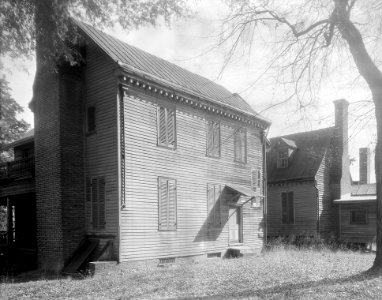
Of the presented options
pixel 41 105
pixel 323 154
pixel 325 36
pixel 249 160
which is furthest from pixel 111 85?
pixel 323 154

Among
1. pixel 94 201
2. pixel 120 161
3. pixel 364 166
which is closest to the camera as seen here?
pixel 120 161

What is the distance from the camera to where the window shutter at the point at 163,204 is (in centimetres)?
1634

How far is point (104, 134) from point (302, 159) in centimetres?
1855

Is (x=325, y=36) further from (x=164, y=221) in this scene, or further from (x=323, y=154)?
(x=323, y=154)

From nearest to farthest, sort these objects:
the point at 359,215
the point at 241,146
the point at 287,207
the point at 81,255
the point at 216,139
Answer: the point at 81,255 → the point at 216,139 → the point at 241,146 → the point at 359,215 → the point at 287,207

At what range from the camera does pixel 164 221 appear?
16.5 meters

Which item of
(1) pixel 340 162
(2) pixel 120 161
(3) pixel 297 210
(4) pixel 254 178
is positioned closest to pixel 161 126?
(2) pixel 120 161

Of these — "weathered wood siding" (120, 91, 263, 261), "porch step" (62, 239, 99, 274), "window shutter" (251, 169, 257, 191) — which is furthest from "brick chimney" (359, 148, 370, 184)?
"porch step" (62, 239, 99, 274)

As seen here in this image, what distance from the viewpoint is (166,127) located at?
17172 millimetres

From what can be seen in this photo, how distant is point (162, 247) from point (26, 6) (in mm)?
10214

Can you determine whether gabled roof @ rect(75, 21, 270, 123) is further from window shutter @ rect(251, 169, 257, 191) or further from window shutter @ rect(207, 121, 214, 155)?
window shutter @ rect(251, 169, 257, 191)

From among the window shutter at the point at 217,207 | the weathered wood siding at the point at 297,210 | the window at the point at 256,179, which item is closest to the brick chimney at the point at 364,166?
the weathered wood siding at the point at 297,210

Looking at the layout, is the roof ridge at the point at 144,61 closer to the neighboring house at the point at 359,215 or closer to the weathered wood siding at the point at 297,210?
the weathered wood siding at the point at 297,210

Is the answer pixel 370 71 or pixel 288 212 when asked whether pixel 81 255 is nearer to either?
pixel 370 71
